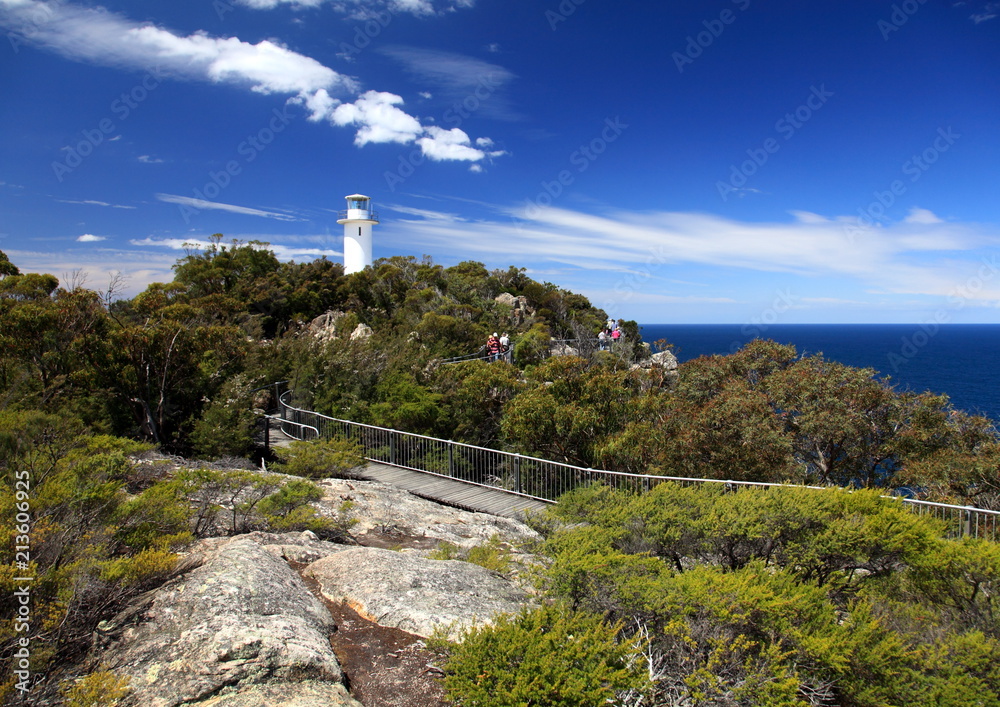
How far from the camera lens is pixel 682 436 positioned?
40.5 ft

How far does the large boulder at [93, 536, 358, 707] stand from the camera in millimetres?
3438

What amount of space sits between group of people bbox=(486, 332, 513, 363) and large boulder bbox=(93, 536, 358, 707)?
16975 millimetres

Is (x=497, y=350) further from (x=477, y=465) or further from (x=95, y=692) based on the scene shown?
(x=95, y=692)

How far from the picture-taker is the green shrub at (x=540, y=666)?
3186 mm

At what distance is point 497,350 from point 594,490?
15.3 meters

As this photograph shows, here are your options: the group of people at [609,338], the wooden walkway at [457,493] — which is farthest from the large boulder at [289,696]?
the group of people at [609,338]

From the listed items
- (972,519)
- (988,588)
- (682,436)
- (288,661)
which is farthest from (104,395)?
(972,519)

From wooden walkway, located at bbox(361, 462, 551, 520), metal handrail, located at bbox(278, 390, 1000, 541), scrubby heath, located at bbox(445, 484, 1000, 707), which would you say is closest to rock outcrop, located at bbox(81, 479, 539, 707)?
scrubby heath, located at bbox(445, 484, 1000, 707)

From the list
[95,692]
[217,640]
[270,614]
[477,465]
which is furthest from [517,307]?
[95,692]

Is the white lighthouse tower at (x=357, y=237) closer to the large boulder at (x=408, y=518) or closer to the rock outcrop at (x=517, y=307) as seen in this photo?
the rock outcrop at (x=517, y=307)

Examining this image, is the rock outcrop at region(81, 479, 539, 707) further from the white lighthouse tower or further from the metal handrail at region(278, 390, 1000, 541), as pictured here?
the white lighthouse tower

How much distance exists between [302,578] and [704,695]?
400 centimetres

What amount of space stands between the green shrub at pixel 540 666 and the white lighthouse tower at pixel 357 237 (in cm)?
4360

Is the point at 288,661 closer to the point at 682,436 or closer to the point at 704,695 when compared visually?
the point at 704,695
